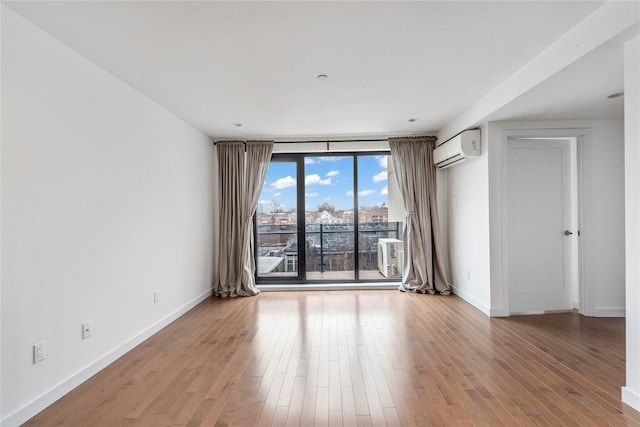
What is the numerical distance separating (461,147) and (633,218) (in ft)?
6.49

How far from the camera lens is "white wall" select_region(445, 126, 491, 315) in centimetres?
370

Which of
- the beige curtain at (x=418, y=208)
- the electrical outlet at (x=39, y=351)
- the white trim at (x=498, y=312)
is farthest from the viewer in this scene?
the beige curtain at (x=418, y=208)

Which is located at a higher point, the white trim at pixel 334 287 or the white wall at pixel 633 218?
the white wall at pixel 633 218

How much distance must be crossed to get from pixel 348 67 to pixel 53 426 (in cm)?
308

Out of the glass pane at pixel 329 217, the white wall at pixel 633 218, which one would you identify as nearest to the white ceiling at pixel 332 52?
the white wall at pixel 633 218

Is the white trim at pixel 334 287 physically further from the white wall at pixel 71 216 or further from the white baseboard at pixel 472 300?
the white wall at pixel 71 216

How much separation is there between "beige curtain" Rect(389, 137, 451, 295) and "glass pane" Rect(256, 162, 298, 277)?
172 cm

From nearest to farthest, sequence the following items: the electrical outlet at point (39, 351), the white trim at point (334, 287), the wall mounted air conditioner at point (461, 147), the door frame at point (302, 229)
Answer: the electrical outlet at point (39, 351) < the wall mounted air conditioner at point (461, 147) < the white trim at point (334, 287) < the door frame at point (302, 229)

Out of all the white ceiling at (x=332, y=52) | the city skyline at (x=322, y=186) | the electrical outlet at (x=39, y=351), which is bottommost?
the electrical outlet at (x=39, y=351)

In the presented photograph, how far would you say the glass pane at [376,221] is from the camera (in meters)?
5.17

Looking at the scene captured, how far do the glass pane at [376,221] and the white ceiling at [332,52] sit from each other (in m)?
1.65

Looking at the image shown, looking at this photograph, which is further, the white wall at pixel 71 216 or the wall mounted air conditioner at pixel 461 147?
the wall mounted air conditioner at pixel 461 147

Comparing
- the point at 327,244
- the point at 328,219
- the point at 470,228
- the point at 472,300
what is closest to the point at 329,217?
the point at 328,219

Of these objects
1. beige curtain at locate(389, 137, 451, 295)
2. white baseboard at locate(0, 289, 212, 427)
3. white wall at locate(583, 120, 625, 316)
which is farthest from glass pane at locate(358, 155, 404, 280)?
white baseboard at locate(0, 289, 212, 427)
